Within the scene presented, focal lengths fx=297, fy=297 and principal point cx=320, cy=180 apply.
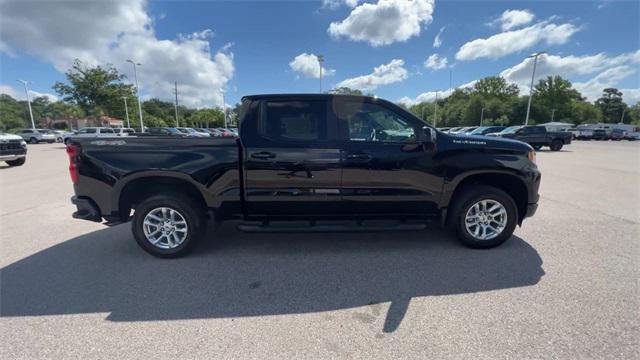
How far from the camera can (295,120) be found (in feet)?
11.6

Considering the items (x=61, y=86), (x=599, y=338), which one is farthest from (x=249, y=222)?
(x=61, y=86)

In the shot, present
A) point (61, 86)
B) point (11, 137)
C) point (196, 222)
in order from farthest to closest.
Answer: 1. point (61, 86)
2. point (11, 137)
3. point (196, 222)

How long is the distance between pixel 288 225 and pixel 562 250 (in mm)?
3451

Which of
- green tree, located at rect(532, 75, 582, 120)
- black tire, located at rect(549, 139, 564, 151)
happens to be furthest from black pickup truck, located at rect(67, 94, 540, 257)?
green tree, located at rect(532, 75, 582, 120)

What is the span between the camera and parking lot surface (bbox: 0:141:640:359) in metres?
2.21

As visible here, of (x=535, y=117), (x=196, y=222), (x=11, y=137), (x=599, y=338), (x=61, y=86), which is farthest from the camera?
(x=535, y=117)

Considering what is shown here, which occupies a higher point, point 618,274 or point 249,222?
point 249,222

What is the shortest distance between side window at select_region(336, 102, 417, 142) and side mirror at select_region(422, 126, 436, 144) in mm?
112

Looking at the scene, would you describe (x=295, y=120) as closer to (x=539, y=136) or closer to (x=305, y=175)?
(x=305, y=175)

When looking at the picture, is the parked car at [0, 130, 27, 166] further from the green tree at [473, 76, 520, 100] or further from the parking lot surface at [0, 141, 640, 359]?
the green tree at [473, 76, 520, 100]

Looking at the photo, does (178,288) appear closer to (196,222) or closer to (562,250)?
(196,222)

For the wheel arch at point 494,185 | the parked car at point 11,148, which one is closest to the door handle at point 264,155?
the wheel arch at point 494,185

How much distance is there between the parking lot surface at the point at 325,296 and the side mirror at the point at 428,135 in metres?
1.38

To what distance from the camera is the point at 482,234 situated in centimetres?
379
